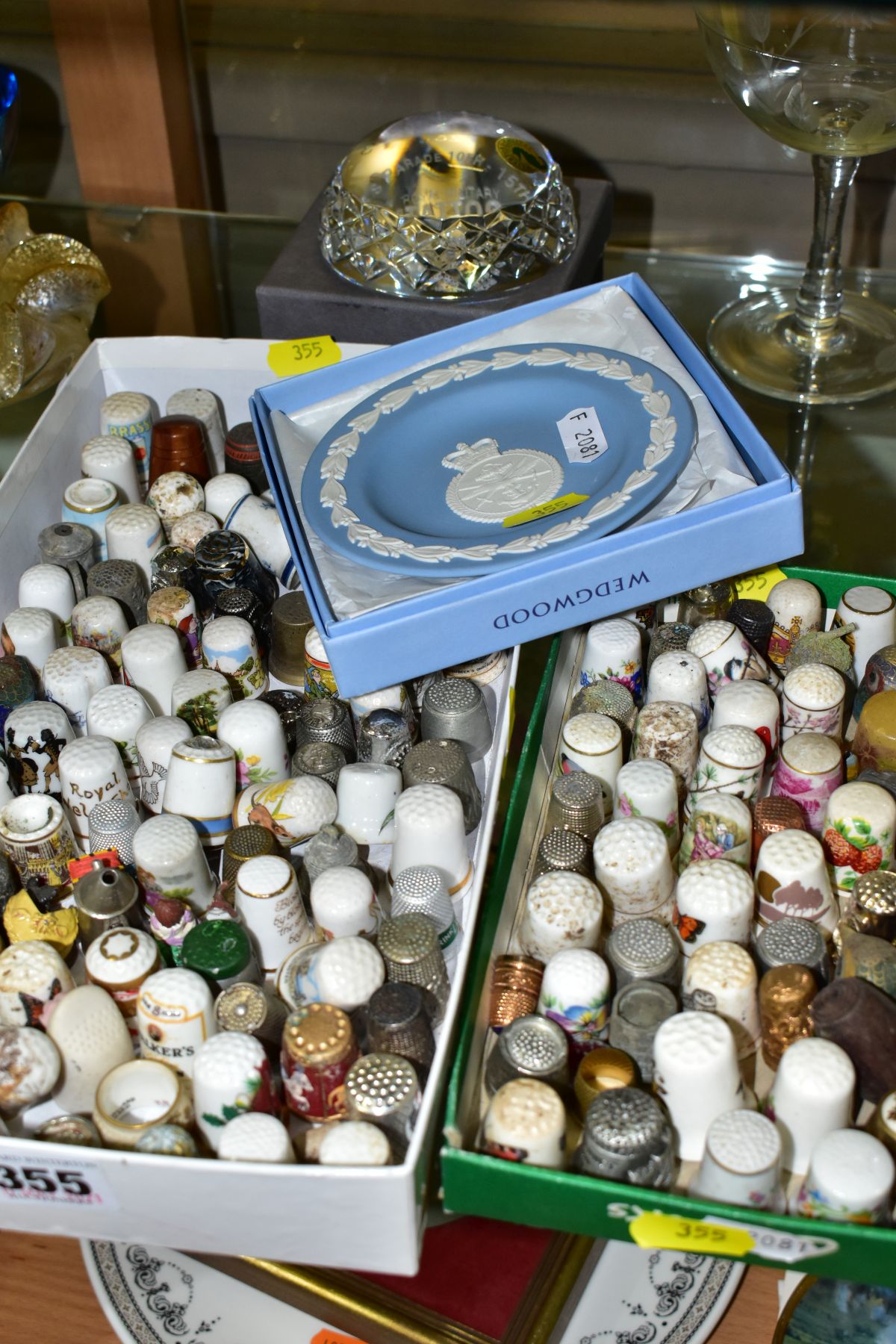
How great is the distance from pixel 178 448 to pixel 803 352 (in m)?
0.54

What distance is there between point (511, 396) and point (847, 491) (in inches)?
12.5

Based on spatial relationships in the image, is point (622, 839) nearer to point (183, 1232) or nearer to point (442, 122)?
point (183, 1232)

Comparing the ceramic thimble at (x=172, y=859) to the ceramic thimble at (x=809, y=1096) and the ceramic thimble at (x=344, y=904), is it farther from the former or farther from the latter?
the ceramic thimble at (x=809, y=1096)

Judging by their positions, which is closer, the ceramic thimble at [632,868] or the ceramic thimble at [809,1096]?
the ceramic thimble at [809,1096]

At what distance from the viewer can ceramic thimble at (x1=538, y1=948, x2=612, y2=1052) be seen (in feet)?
2.34

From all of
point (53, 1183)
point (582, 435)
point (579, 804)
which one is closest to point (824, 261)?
point (582, 435)

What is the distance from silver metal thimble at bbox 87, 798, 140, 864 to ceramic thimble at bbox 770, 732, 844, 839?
41 centimetres

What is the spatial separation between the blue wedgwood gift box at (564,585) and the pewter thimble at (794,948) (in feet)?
0.70

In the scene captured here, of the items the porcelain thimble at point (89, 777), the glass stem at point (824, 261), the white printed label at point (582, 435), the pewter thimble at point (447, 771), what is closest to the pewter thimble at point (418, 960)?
the pewter thimble at point (447, 771)

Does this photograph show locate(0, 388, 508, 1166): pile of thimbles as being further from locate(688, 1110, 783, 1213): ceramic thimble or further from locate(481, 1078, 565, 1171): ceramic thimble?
locate(688, 1110, 783, 1213): ceramic thimble

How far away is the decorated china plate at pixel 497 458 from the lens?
81 cm

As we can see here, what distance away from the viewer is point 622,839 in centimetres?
77

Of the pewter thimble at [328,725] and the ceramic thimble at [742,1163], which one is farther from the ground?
→ the pewter thimble at [328,725]

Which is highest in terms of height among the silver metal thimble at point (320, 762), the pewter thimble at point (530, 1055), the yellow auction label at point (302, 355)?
the yellow auction label at point (302, 355)
